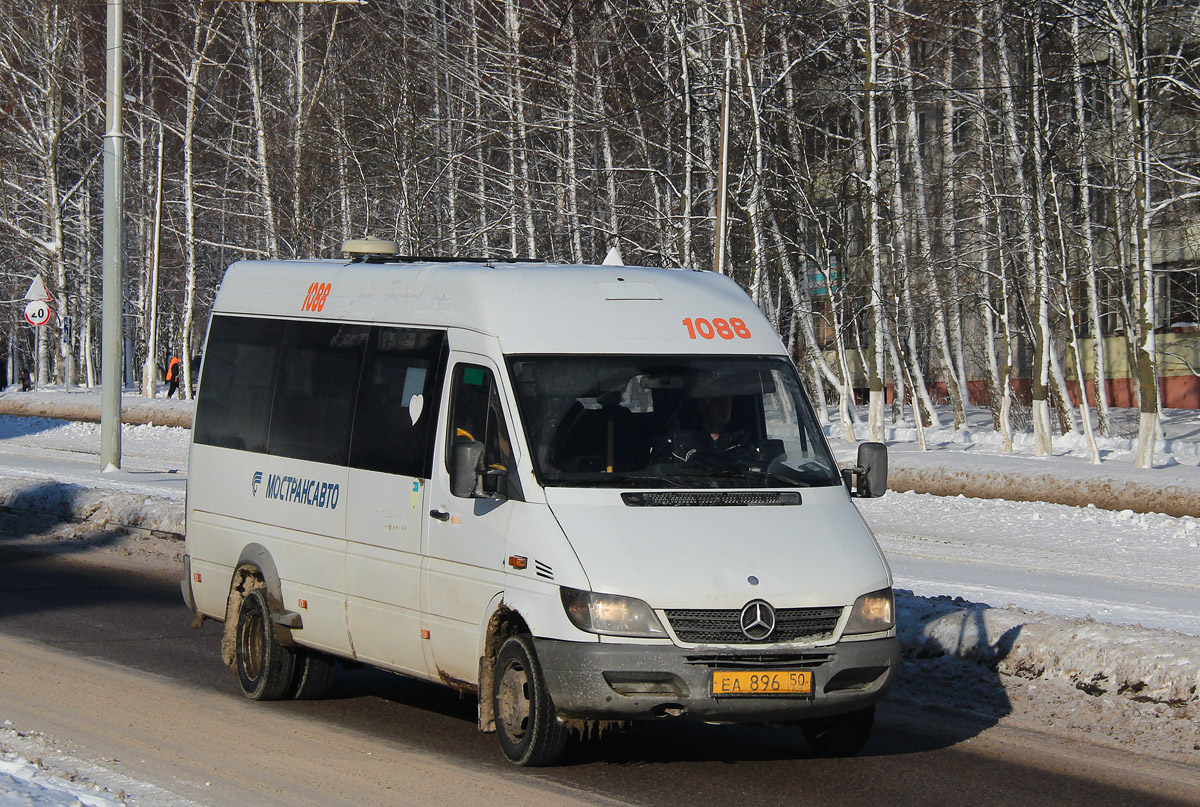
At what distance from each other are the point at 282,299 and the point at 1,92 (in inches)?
1857

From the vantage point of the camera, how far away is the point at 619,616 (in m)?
6.82

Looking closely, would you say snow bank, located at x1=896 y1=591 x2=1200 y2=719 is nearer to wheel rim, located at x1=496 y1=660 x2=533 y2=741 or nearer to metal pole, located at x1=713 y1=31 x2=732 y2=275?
wheel rim, located at x1=496 y1=660 x2=533 y2=741

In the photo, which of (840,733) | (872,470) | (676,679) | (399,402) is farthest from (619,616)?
(399,402)

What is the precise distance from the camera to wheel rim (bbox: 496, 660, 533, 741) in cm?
724

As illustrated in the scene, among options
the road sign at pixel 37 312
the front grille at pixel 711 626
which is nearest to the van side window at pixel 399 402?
the front grille at pixel 711 626

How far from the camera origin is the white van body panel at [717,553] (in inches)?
269

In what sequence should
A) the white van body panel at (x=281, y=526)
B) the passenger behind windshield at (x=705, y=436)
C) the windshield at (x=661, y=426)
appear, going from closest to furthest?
Answer: 1. the windshield at (x=661, y=426)
2. the passenger behind windshield at (x=705, y=436)
3. the white van body panel at (x=281, y=526)

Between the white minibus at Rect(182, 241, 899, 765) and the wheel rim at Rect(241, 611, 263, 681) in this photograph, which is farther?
the wheel rim at Rect(241, 611, 263, 681)

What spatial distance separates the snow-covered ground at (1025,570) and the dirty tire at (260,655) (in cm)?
194

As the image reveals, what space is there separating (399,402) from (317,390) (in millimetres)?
998

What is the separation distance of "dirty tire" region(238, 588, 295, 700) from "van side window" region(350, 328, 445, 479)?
4.02ft

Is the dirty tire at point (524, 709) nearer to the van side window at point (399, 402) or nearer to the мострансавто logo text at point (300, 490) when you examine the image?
the van side window at point (399, 402)

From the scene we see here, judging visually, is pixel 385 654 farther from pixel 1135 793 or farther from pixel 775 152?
pixel 775 152

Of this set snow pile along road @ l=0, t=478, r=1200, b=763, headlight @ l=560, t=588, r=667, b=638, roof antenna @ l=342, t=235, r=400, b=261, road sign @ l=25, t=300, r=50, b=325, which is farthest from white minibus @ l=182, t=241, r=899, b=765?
road sign @ l=25, t=300, r=50, b=325
